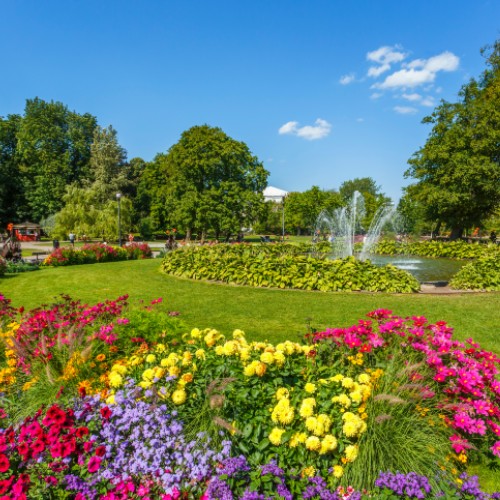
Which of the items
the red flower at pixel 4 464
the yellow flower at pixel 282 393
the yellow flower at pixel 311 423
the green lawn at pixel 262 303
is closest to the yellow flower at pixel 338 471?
the yellow flower at pixel 311 423

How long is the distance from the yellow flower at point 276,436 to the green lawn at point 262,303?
11.5ft

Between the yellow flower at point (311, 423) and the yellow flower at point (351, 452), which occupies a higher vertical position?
the yellow flower at point (311, 423)

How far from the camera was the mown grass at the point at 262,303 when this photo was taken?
7.49m

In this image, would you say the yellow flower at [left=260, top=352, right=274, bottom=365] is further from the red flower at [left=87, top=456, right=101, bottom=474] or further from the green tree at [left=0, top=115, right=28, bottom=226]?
the green tree at [left=0, top=115, right=28, bottom=226]

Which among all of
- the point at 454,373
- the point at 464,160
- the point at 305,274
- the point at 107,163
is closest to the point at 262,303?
the point at 305,274

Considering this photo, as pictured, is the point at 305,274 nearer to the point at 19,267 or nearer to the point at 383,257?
the point at 19,267

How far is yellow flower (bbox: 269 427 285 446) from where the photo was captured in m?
2.66

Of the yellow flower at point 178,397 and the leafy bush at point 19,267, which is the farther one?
the leafy bush at point 19,267

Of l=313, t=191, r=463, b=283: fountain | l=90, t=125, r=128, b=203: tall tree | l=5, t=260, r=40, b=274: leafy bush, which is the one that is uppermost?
l=90, t=125, r=128, b=203: tall tree

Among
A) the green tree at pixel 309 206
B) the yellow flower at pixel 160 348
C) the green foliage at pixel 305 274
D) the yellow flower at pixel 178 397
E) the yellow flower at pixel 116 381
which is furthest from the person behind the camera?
the green tree at pixel 309 206

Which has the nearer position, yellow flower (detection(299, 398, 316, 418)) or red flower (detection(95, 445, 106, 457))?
red flower (detection(95, 445, 106, 457))

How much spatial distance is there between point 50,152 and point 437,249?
52.5m

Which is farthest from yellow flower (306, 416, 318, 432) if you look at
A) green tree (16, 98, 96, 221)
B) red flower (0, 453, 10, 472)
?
green tree (16, 98, 96, 221)

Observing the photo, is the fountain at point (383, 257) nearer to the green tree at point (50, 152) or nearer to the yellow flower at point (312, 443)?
the yellow flower at point (312, 443)
